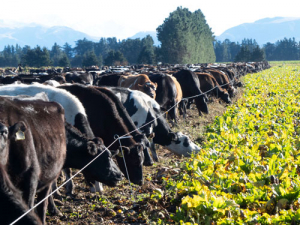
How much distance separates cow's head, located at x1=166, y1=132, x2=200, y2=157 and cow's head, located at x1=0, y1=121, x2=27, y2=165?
5985 millimetres

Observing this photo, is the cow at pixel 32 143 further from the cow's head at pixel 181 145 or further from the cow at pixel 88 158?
the cow's head at pixel 181 145

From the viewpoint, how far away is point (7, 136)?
3975 millimetres

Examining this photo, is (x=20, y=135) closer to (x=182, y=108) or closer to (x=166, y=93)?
(x=166, y=93)

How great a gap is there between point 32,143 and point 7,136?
0.48 meters

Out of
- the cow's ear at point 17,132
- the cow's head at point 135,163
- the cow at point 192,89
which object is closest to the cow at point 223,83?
the cow at point 192,89

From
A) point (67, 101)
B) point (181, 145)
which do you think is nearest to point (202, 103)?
point (181, 145)

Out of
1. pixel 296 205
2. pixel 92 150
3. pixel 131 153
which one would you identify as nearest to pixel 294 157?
pixel 296 205

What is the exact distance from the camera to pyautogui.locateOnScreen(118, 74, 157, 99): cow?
1262 centimetres

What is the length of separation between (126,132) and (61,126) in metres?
2.48

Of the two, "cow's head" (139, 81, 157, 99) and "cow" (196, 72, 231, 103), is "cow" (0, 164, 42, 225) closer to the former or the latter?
"cow's head" (139, 81, 157, 99)

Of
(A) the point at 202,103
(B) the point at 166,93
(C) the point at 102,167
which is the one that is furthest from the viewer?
(A) the point at 202,103

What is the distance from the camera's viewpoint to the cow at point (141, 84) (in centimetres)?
1262

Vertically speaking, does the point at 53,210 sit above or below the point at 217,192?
below

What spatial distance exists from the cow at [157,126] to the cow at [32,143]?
4114mm
